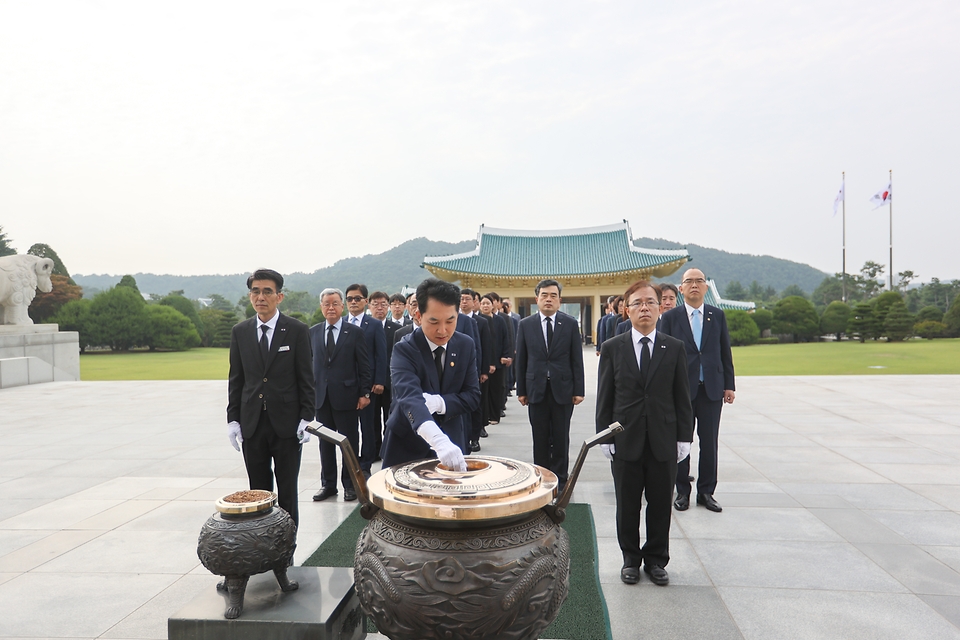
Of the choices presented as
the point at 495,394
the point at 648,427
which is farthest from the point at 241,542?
the point at 495,394

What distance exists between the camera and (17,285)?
1387 centimetres

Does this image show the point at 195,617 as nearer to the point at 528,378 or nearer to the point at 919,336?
the point at 528,378

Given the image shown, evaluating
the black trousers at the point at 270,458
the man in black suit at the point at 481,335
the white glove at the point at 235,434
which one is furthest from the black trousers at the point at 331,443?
the man in black suit at the point at 481,335

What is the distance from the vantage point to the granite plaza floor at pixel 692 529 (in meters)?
2.65

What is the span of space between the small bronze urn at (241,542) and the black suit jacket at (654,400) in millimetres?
1783

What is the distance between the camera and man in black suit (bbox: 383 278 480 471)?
2264 millimetres

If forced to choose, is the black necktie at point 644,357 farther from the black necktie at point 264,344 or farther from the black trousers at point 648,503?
the black necktie at point 264,344

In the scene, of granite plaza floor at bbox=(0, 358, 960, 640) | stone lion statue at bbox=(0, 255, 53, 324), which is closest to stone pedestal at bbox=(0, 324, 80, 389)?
stone lion statue at bbox=(0, 255, 53, 324)

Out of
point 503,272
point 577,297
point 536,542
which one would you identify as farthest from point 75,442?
point 577,297

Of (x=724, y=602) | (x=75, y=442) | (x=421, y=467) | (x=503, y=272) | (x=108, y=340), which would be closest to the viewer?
(x=421, y=467)

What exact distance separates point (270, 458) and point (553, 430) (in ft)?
7.74

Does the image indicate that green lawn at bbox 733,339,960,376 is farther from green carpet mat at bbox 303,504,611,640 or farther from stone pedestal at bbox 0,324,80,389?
stone pedestal at bbox 0,324,80,389

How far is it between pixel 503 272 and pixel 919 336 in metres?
22.6

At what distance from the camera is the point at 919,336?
29.6 m
